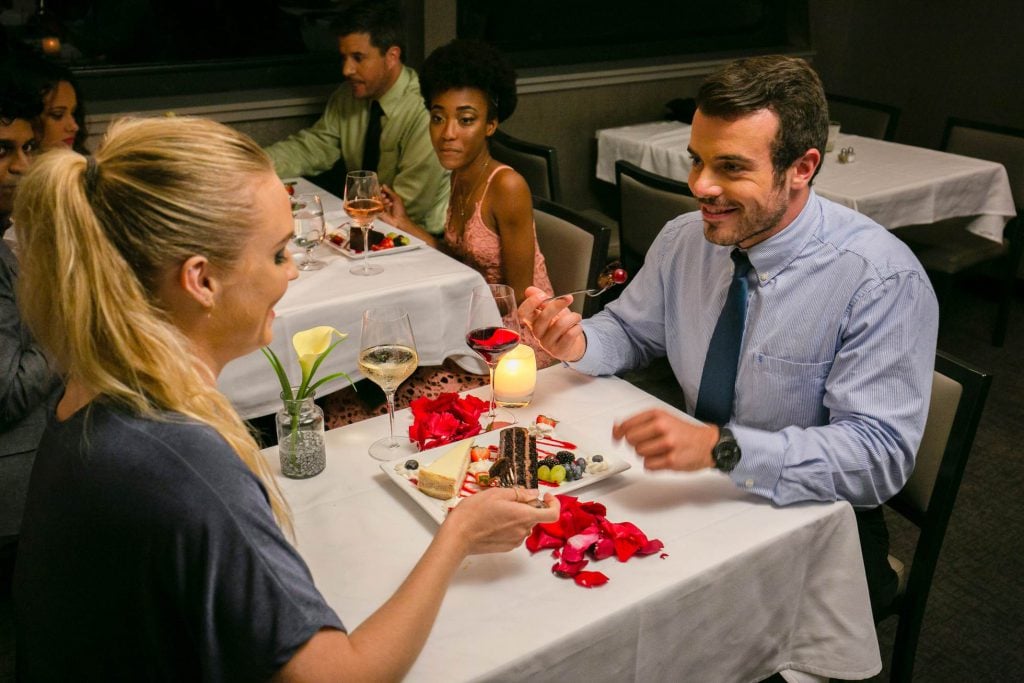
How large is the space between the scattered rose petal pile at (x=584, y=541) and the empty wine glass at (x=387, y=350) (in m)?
0.35

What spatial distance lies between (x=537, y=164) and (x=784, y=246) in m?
1.81

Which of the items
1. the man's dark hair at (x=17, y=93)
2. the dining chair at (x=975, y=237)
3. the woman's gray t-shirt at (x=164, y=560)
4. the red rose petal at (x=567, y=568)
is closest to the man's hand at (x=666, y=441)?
the red rose petal at (x=567, y=568)

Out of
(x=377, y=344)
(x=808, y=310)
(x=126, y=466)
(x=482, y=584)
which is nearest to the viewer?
(x=126, y=466)

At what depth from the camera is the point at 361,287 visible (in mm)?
2242

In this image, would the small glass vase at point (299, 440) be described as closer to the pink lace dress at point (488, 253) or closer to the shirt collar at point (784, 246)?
the shirt collar at point (784, 246)

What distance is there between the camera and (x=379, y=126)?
3564 mm

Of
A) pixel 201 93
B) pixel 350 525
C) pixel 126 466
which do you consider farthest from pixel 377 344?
pixel 201 93

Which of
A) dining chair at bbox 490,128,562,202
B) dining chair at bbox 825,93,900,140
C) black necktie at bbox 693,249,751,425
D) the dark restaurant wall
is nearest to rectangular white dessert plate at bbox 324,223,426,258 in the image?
dining chair at bbox 490,128,562,202

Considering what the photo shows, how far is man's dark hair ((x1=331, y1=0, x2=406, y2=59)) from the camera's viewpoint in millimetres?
3361

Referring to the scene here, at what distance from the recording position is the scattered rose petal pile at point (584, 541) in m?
1.17

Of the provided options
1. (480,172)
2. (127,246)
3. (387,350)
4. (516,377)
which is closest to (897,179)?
(480,172)

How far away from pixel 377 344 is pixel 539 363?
1066 mm

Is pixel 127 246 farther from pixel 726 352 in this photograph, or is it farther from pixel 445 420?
pixel 726 352

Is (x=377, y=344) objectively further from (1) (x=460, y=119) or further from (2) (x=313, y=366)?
(1) (x=460, y=119)
